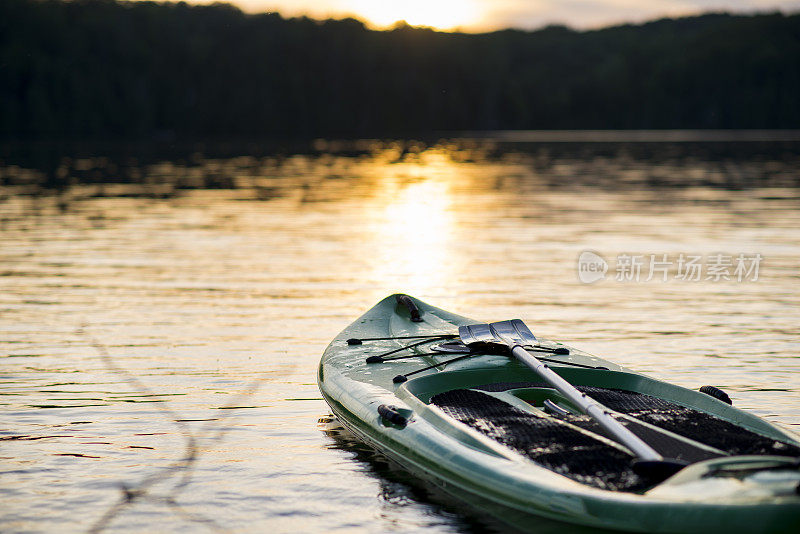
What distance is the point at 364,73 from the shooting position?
515 ft

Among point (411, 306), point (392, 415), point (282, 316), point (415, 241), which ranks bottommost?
point (415, 241)

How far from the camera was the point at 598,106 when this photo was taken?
164 meters

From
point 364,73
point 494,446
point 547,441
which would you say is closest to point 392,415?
point 494,446

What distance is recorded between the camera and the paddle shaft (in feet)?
20.8

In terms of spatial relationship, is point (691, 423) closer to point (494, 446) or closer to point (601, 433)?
point (601, 433)

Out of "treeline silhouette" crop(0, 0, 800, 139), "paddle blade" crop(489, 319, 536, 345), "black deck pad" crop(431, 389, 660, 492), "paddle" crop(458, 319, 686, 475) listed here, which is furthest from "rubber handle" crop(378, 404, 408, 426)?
"treeline silhouette" crop(0, 0, 800, 139)

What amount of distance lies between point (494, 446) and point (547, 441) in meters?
0.50

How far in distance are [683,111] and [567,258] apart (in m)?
149

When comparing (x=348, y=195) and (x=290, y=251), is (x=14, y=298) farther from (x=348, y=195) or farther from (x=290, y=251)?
(x=348, y=195)

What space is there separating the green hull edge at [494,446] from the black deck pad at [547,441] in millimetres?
242

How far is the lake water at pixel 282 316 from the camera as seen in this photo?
7.59 metres

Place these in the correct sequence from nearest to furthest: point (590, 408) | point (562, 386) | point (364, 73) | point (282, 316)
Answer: point (590, 408)
point (562, 386)
point (282, 316)
point (364, 73)

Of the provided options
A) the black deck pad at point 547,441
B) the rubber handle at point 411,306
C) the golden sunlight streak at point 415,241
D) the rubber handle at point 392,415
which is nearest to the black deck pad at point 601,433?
the black deck pad at point 547,441

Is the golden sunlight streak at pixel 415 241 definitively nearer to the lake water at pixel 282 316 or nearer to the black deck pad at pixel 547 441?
the lake water at pixel 282 316
